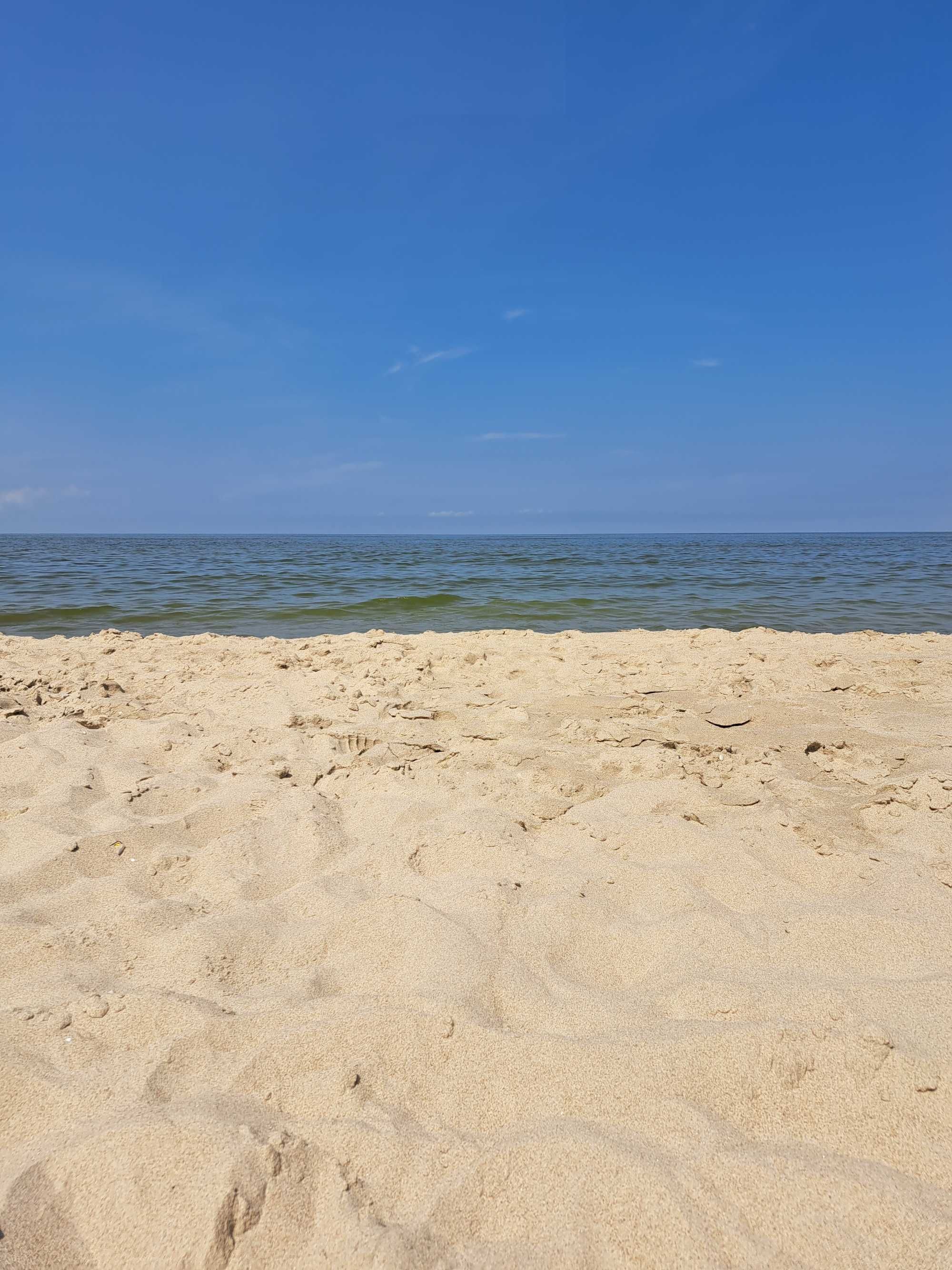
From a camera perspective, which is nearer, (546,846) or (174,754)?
(546,846)

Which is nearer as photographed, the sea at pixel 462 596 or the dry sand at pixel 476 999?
the dry sand at pixel 476 999

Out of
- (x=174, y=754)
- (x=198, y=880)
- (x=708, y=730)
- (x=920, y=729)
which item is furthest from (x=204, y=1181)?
(x=920, y=729)

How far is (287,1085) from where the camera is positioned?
1.44 meters

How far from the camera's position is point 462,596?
11891mm

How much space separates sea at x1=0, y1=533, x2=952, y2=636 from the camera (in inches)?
347

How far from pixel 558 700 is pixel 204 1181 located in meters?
3.41

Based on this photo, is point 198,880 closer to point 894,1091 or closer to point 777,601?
point 894,1091

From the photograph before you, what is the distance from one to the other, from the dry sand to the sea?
5.34 m

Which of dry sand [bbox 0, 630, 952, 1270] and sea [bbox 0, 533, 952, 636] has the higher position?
sea [bbox 0, 533, 952, 636]

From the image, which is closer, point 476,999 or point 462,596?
point 476,999

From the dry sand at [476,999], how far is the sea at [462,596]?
5.34 meters

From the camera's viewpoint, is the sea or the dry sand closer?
the dry sand

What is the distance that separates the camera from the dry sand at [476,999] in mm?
1174

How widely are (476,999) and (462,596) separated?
10319 mm
